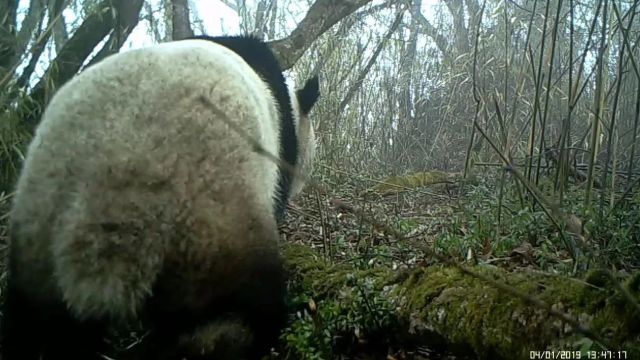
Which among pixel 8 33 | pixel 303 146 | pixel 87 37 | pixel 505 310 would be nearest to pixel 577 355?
pixel 505 310

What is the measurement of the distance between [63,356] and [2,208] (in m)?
1.52

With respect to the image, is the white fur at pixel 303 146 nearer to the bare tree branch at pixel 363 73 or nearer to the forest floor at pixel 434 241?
the forest floor at pixel 434 241

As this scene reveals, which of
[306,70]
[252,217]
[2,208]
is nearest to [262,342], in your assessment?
[252,217]

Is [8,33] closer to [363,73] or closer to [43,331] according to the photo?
[43,331]

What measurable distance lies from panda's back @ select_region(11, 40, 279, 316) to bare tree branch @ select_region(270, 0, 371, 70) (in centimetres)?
394

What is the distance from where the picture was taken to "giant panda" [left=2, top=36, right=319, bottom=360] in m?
1.91

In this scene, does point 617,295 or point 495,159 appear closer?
point 617,295

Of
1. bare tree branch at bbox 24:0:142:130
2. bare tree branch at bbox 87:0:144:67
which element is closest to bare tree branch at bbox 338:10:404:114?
bare tree branch at bbox 87:0:144:67

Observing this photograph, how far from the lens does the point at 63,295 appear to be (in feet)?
6.38

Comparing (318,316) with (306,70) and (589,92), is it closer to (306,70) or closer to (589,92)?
(306,70)

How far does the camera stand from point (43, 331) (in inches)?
81.6

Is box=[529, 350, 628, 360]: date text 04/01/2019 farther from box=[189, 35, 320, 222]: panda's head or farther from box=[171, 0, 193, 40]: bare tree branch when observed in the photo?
box=[171, 0, 193, 40]: bare tree branch

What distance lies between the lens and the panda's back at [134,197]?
1.90 m

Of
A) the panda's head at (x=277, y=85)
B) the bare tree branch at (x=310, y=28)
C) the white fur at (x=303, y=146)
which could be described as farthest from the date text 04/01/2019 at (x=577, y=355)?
the bare tree branch at (x=310, y=28)
